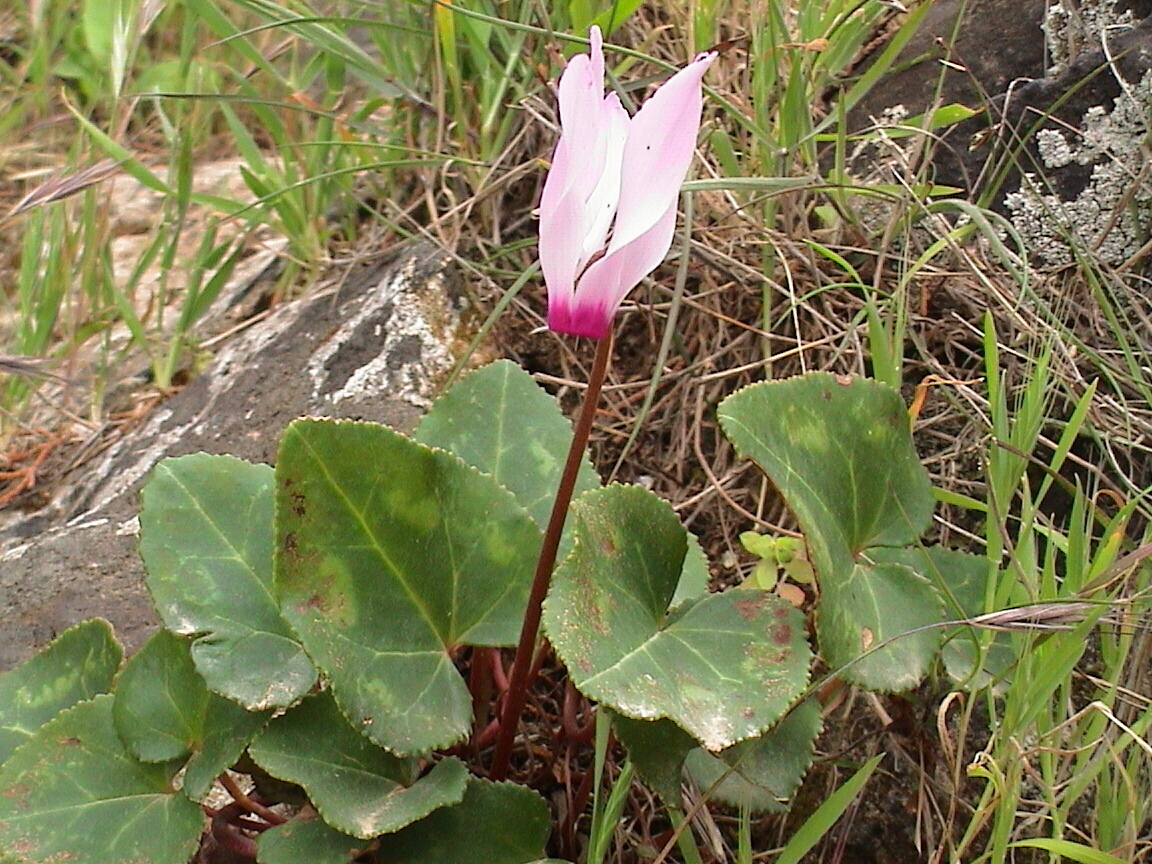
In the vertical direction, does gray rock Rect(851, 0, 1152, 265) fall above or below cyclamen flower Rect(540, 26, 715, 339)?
below

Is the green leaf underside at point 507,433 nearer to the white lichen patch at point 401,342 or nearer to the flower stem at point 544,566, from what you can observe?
the flower stem at point 544,566

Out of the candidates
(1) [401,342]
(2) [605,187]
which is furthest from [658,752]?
(1) [401,342]

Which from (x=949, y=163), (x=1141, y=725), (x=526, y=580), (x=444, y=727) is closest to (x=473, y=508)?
(x=526, y=580)

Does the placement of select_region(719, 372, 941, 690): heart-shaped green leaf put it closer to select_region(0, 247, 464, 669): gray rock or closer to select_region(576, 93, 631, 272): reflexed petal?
select_region(576, 93, 631, 272): reflexed petal

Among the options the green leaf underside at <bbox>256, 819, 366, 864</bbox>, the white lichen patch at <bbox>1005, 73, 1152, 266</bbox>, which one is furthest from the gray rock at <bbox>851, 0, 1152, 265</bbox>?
the green leaf underside at <bbox>256, 819, 366, 864</bbox>

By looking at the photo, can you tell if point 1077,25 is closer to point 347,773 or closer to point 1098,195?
point 1098,195

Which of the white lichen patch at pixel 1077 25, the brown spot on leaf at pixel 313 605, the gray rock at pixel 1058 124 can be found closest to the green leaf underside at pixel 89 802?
the brown spot on leaf at pixel 313 605

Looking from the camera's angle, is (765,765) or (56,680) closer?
(765,765)
